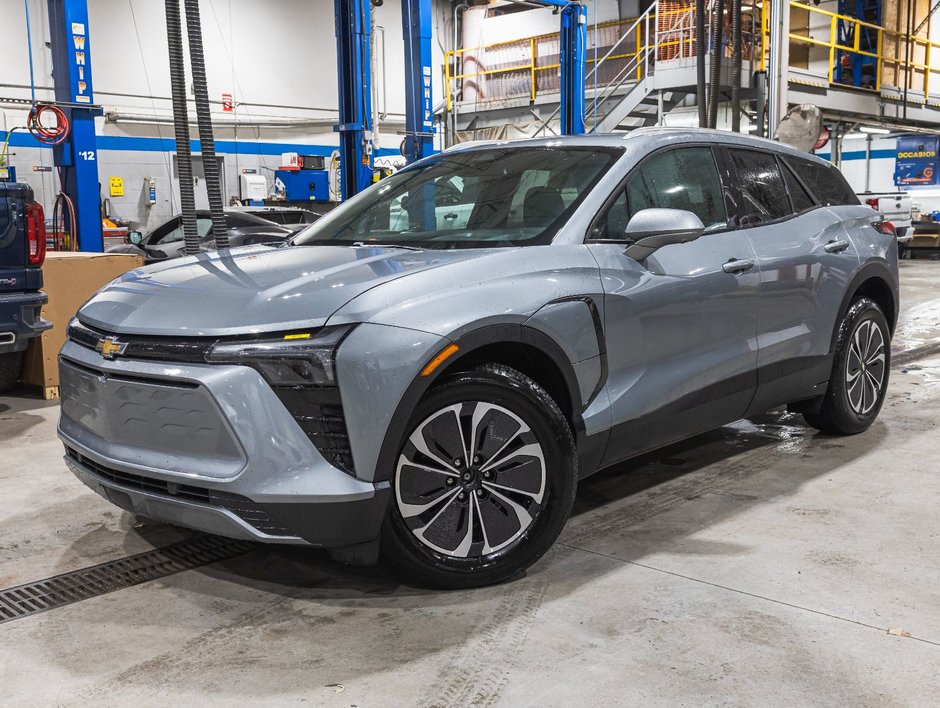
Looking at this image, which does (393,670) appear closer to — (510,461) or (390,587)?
(390,587)

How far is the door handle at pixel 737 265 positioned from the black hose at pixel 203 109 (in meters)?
2.19

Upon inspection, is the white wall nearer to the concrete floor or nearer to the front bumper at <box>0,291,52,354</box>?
the front bumper at <box>0,291,52,354</box>

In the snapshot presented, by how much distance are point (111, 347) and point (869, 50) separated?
18523 mm

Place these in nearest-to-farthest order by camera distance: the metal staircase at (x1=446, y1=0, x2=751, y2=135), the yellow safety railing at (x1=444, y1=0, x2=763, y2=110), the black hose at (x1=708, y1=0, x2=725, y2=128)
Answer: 1. the black hose at (x1=708, y1=0, x2=725, y2=128)
2. the metal staircase at (x1=446, y1=0, x2=751, y2=135)
3. the yellow safety railing at (x1=444, y1=0, x2=763, y2=110)

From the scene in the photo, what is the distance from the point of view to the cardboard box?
675cm

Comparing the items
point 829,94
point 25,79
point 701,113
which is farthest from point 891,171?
point 25,79

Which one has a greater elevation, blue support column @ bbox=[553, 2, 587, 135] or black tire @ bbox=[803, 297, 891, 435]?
blue support column @ bbox=[553, 2, 587, 135]

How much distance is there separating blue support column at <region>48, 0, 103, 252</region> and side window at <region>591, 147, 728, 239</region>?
620 cm

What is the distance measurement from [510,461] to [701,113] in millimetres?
8278

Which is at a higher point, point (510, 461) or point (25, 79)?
point (25, 79)

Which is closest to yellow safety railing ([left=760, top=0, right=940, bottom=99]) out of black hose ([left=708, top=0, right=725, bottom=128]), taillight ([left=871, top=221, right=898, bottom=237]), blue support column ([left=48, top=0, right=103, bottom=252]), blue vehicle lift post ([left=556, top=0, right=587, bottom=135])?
blue vehicle lift post ([left=556, top=0, right=587, bottom=135])

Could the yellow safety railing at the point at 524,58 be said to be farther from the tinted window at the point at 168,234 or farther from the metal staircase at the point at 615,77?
the tinted window at the point at 168,234

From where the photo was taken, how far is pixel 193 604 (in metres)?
3.09

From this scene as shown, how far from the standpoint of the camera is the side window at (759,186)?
14.0ft
